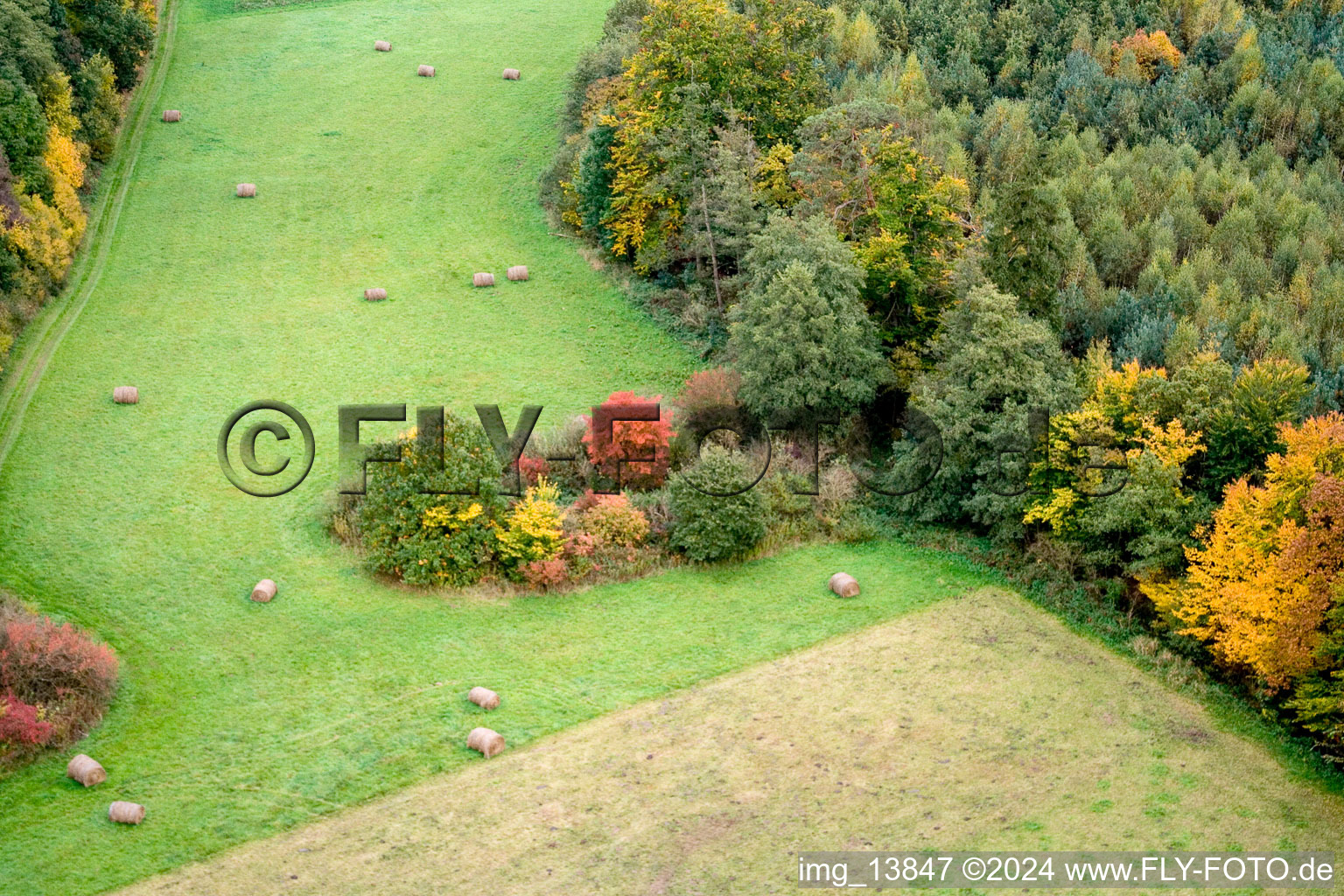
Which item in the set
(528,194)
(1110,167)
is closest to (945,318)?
(1110,167)

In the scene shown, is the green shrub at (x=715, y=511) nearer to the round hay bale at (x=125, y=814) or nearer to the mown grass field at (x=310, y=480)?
the mown grass field at (x=310, y=480)

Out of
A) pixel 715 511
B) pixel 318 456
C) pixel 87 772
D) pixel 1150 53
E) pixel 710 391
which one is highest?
pixel 1150 53

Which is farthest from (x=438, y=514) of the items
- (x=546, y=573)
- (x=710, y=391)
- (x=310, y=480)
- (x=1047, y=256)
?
(x=1047, y=256)

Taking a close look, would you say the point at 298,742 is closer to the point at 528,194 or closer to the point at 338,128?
the point at 528,194

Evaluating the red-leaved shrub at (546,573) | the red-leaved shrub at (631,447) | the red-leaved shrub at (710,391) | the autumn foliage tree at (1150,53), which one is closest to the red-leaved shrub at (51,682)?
the red-leaved shrub at (546,573)

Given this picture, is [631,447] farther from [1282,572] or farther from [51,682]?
[1282,572]
